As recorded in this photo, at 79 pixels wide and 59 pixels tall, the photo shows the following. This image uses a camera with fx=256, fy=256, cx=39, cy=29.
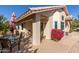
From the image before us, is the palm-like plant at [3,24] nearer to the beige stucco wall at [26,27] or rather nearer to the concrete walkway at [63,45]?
the beige stucco wall at [26,27]

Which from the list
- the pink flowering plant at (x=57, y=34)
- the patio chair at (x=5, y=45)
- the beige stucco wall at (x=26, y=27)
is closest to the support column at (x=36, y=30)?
the beige stucco wall at (x=26, y=27)

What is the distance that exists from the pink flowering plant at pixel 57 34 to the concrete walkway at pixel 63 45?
0.06 m

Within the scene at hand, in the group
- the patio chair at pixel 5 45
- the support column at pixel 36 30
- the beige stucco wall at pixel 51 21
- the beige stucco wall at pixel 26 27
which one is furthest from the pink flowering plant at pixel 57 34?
the patio chair at pixel 5 45

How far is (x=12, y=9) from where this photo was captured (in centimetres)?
396

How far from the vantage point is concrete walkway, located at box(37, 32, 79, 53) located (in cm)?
401

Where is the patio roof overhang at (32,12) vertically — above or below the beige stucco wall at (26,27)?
above

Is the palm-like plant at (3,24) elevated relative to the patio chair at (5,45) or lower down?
elevated

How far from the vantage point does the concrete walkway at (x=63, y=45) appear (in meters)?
4.01

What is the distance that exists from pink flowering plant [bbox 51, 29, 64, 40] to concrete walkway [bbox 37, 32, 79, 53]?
6 cm

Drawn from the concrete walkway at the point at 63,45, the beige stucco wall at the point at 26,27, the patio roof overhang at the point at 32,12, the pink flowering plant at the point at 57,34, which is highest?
the patio roof overhang at the point at 32,12

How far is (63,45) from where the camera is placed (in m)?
4.05

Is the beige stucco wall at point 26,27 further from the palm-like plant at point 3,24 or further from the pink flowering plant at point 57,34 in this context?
the pink flowering plant at point 57,34
